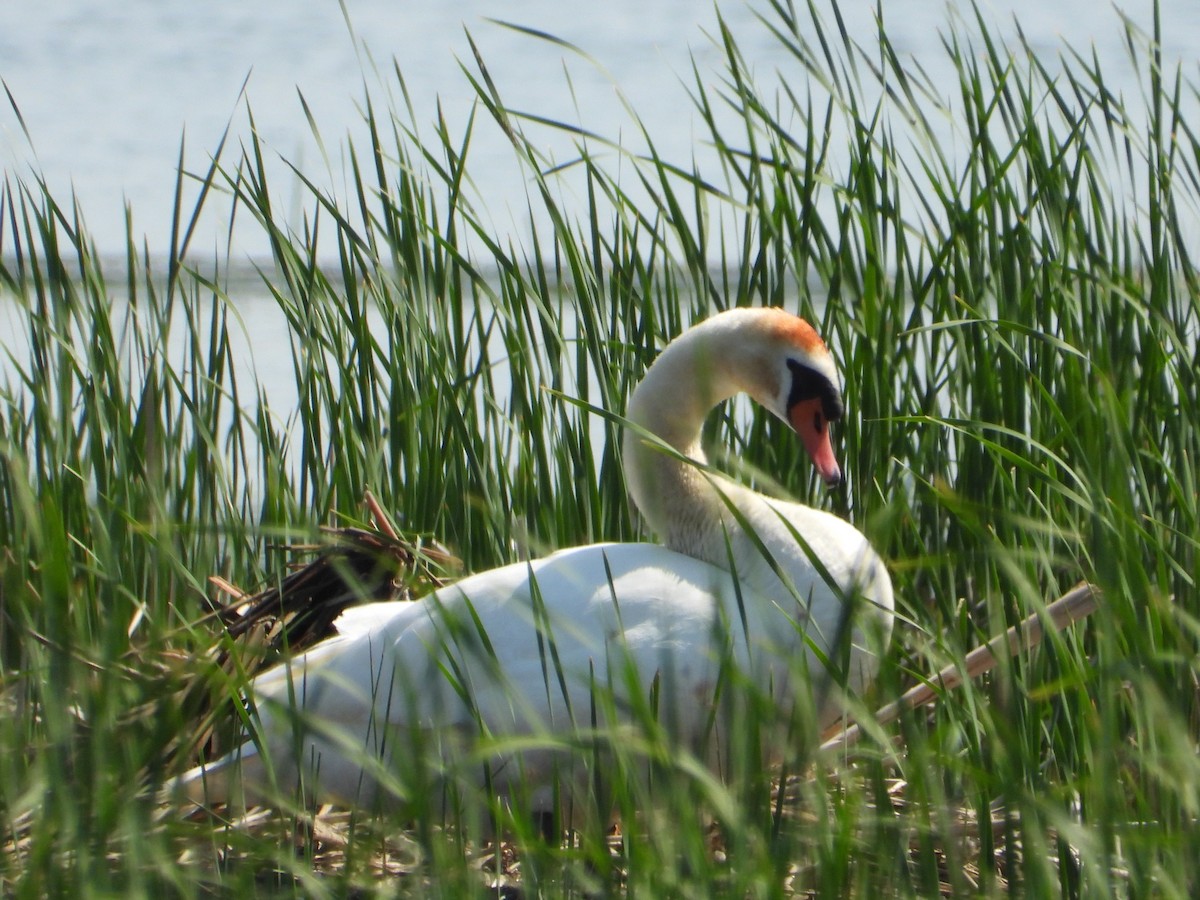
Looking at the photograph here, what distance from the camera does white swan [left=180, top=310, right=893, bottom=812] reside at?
2.43m

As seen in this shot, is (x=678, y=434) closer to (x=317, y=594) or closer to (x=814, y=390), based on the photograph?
(x=814, y=390)

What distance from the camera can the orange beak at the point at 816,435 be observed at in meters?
2.82

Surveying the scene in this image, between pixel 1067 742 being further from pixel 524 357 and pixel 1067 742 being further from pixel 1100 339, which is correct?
pixel 524 357

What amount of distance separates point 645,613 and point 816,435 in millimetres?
502

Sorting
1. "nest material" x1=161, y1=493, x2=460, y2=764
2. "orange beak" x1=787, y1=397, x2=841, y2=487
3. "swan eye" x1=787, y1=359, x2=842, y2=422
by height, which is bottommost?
"nest material" x1=161, y1=493, x2=460, y2=764

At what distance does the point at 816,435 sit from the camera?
2.84 m

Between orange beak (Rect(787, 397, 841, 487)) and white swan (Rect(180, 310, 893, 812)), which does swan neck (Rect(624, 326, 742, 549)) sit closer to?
white swan (Rect(180, 310, 893, 812))

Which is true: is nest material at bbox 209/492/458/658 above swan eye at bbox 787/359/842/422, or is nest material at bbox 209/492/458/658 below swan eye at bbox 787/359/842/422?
below

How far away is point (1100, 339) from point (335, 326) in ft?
4.92

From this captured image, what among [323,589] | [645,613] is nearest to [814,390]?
[645,613]

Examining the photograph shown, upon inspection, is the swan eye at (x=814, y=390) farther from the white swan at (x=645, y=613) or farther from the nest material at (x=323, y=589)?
the nest material at (x=323, y=589)

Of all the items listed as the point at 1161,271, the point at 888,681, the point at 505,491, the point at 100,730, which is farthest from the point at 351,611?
the point at 1161,271

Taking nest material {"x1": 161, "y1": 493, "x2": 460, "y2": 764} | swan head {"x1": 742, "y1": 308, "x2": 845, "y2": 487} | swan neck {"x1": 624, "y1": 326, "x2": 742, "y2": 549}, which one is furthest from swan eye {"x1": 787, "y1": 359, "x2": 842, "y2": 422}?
nest material {"x1": 161, "y1": 493, "x2": 460, "y2": 764}

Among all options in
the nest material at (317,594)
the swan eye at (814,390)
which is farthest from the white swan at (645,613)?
the nest material at (317,594)
